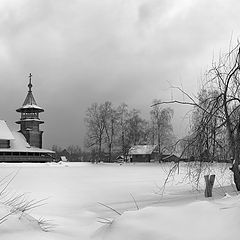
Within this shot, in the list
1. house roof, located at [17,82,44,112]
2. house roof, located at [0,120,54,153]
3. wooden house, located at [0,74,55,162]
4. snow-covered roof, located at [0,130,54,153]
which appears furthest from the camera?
house roof, located at [17,82,44,112]

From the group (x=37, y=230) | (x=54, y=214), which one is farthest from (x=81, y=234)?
(x=54, y=214)

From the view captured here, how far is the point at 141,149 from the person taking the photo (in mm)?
70250

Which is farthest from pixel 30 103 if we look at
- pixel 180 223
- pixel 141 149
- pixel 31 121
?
pixel 180 223

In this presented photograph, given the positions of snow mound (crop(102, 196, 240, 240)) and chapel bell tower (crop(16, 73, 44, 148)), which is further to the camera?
chapel bell tower (crop(16, 73, 44, 148))

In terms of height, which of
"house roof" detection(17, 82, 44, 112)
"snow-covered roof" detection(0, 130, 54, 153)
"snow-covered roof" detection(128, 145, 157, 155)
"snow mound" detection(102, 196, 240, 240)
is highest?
"house roof" detection(17, 82, 44, 112)

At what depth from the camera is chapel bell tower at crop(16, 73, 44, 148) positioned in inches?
2736

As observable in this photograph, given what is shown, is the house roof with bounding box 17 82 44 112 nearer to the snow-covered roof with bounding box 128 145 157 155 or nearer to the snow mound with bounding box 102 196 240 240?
the snow-covered roof with bounding box 128 145 157 155

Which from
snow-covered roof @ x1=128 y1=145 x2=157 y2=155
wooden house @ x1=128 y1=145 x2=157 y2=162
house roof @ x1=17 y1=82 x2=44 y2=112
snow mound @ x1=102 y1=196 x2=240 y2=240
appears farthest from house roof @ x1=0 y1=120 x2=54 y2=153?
snow mound @ x1=102 y1=196 x2=240 y2=240

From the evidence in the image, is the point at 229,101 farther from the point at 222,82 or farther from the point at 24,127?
the point at 24,127

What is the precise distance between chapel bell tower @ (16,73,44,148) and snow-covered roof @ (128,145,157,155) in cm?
1646

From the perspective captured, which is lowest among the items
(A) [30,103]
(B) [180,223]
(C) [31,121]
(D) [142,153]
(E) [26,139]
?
(B) [180,223]

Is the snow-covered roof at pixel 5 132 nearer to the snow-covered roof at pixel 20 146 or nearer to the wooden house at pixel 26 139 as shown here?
the wooden house at pixel 26 139

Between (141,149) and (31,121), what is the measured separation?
20.6 meters

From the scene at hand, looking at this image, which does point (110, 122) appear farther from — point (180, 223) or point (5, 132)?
point (180, 223)
